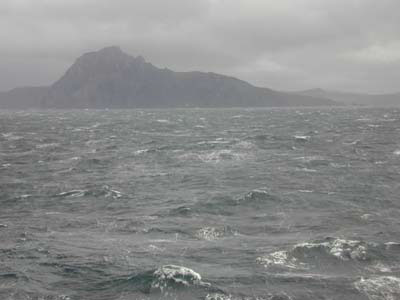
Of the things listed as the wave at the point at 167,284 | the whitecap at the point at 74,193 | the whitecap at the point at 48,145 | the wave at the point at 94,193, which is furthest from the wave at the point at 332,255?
the whitecap at the point at 48,145

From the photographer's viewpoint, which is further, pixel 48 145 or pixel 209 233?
pixel 48 145

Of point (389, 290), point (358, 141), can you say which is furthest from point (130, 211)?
point (358, 141)

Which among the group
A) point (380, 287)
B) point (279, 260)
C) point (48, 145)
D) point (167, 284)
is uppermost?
point (380, 287)

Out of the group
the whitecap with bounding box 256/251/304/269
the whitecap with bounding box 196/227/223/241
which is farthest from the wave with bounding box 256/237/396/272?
→ the whitecap with bounding box 196/227/223/241

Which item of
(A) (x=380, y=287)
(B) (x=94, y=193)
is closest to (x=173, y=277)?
(A) (x=380, y=287)

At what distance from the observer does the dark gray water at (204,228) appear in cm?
2316

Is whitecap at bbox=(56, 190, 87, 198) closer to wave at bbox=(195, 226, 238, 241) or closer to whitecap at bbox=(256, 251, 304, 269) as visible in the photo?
wave at bbox=(195, 226, 238, 241)

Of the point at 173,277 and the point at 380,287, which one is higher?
the point at 380,287

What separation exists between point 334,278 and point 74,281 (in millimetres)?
12506

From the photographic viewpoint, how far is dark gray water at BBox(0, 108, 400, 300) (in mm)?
23156

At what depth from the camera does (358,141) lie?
83.2 m

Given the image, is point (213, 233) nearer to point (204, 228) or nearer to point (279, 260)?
point (204, 228)

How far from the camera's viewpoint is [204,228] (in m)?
32.9

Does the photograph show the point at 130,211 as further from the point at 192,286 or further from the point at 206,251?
the point at 192,286
